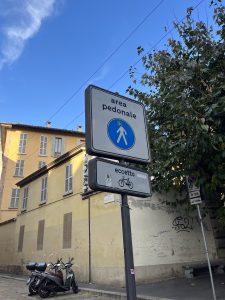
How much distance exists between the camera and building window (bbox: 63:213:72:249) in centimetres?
1462

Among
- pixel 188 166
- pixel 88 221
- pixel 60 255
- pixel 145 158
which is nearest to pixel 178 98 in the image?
pixel 188 166

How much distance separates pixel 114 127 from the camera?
9.70ft

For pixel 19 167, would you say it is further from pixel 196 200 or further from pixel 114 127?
pixel 114 127

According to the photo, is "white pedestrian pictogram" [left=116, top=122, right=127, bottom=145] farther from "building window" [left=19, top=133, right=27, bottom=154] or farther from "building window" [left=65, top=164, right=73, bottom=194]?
"building window" [left=19, top=133, right=27, bottom=154]

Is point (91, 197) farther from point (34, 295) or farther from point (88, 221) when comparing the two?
point (34, 295)

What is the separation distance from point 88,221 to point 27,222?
7.89 metres

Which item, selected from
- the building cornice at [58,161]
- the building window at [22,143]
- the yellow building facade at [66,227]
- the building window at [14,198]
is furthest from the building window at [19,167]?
the building cornice at [58,161]

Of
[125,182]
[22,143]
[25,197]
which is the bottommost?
[125,182]

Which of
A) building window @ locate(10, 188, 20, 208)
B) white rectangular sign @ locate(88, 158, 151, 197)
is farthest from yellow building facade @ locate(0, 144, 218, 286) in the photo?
building window @ locate(10, 188, 20, 208)

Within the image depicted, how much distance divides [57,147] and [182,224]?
26476 millimetres

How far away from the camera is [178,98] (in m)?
7.60

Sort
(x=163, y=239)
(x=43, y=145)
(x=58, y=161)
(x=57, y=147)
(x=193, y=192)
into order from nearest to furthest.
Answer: (x=193, y=192) < (x=163, y=239) < (x=58, y=161) < (x=43, y=145) < (x=57, y=147)

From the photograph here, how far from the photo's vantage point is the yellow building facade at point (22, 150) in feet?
107

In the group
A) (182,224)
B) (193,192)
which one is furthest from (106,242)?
(193,192)
